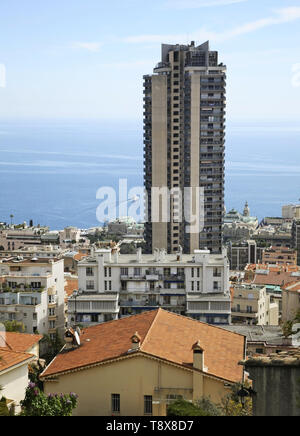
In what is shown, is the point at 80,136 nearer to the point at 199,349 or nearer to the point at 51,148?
the point at 51,148

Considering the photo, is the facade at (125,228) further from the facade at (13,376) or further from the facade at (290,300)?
the facade at (13,376)

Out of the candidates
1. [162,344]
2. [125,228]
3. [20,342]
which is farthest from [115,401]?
[125,228]

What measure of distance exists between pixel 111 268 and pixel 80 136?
127217 millimetres

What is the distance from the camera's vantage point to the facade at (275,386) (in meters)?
4.42

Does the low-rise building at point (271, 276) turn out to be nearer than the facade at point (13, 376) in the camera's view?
No

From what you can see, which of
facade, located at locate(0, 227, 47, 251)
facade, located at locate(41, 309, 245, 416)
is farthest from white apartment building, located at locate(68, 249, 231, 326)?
facade, located at locate(0, 227, 47, 251)

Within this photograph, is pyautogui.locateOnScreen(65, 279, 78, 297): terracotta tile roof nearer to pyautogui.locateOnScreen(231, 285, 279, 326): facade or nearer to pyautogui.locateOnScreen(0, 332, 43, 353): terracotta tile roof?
pyautogui.locateOnScreen(231, 285, 279, 326): facade

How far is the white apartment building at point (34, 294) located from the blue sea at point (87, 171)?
4671 cm

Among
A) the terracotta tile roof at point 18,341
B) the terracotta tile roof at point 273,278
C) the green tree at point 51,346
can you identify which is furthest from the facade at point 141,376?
the terracotta tile roof at point 273,278

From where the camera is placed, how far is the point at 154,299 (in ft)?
50.3

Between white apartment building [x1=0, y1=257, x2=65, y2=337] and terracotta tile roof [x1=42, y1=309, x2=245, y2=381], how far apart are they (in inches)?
249

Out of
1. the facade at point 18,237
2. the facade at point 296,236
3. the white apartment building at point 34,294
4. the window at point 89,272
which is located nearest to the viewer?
the white apartment building at point 34,294

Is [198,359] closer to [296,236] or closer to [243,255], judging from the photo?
[243,255]

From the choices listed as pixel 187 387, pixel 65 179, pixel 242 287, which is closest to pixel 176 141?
pixel 242 287
